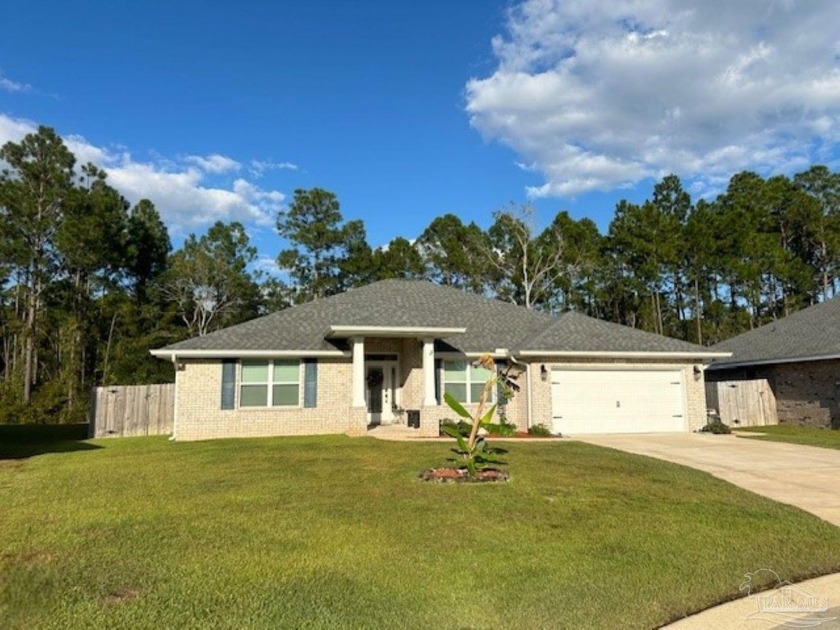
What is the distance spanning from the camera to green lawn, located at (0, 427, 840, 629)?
4199 mm

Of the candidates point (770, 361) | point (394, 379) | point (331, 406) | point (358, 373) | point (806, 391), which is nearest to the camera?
point (358, 373)

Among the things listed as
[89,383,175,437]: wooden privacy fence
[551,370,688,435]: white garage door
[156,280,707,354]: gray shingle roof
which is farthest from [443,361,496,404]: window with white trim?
[89,383,175,437]: wooden privacy fence

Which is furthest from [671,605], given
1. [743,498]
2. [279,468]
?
[279,468]

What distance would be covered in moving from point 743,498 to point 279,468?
769cm

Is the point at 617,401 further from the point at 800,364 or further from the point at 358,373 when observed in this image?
the point at 358,373

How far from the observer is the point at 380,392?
19.0 meters

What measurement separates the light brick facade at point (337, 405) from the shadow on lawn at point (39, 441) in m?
2.89

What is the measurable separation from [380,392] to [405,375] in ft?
3.60

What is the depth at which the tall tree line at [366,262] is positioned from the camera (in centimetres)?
3353

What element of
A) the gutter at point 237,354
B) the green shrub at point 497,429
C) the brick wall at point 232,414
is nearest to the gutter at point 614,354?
the gutter at point 237,354

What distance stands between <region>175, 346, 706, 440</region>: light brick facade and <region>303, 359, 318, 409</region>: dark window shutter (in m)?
0.12

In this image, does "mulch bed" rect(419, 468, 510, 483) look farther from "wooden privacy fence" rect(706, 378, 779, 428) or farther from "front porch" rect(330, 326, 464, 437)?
"wooden privacy fence" rect(706, 378, 779, 428)

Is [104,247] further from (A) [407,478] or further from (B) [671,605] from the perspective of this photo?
(B) [671,605]

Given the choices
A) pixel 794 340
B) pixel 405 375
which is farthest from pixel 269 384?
pixel 794 340
